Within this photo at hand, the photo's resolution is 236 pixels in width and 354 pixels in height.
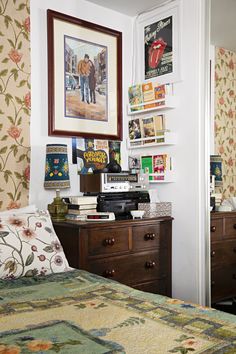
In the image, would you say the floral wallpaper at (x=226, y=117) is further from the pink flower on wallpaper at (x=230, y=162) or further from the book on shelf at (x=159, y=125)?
the book on shelf at (x=159, y=125)

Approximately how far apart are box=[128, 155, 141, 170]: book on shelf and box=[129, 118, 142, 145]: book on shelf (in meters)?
0.16

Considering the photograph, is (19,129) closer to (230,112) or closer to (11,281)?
(11,281)

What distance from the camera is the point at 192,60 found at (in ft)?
9.62

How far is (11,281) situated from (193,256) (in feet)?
4.77

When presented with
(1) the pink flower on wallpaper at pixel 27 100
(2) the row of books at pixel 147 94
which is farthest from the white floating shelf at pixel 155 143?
(1) the pink flower on wallpaper at pixel 27 100

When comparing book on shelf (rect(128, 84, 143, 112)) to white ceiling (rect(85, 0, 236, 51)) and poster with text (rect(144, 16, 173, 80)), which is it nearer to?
poster with text (rect(144, 16, 173, 80))

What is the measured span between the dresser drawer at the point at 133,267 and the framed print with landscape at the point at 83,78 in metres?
1.00

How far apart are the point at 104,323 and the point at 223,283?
1865 millimetres

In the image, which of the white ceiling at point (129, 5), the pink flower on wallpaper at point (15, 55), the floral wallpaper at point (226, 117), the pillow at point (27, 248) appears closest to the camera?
the pillow at point (27, 248)

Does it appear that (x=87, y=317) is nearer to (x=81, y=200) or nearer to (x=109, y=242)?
(x=109, y=242)

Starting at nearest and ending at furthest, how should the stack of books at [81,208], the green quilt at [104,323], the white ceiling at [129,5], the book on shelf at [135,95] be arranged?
the green quilt at [104,323], the stack of books at [81,208], the white ceiling at [129,5], the book on shelf at [135,95]

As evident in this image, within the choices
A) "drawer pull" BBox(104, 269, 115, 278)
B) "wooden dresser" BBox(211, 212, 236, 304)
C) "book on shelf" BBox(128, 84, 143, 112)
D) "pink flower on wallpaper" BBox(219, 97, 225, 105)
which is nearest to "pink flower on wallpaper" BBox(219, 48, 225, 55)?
"pink flower on wallpaper" BBox(219, 97, 225, 105)

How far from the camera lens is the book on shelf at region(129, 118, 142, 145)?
3.28 meters

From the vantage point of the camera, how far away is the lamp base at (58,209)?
2.67 metres
